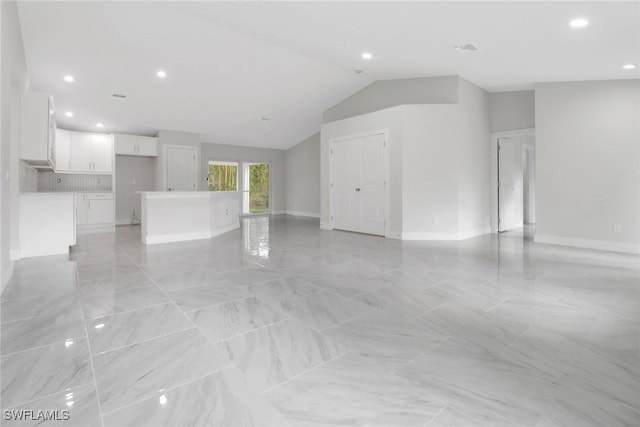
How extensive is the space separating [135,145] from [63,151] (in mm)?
1482

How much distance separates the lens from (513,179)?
24.8ft

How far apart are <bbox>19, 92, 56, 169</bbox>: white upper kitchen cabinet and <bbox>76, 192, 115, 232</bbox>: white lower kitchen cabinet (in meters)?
3.64

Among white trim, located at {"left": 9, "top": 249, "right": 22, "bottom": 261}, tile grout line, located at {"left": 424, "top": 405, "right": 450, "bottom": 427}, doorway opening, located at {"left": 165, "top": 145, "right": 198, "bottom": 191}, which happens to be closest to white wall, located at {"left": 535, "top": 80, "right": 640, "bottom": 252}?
tile grout line, located at {"left": 424, "top": 405, "right": 450, "bottom": 427}

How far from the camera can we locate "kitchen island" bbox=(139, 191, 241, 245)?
5.54 metres

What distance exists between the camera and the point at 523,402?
141cm

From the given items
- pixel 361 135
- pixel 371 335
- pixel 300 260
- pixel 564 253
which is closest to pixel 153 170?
pixel 361 135

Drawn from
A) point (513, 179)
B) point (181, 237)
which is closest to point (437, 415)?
point (181, 237)

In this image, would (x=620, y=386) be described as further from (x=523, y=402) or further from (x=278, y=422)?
(x=278, y=422)

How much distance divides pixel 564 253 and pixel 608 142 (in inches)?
75.7

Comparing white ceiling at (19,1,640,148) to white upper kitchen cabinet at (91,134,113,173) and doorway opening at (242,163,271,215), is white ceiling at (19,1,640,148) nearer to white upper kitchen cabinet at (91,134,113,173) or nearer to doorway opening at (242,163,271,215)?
white upper kitchen cabinet at (91,134,113,173)

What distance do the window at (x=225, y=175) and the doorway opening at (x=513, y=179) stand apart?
313 inches

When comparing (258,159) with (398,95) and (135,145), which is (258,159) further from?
(398,95)

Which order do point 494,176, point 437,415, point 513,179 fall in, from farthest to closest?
point 513,179, point 494,176, point 437,415

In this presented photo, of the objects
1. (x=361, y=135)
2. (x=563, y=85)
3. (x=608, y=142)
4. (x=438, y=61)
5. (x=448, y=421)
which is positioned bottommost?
(x=448, y=421)
